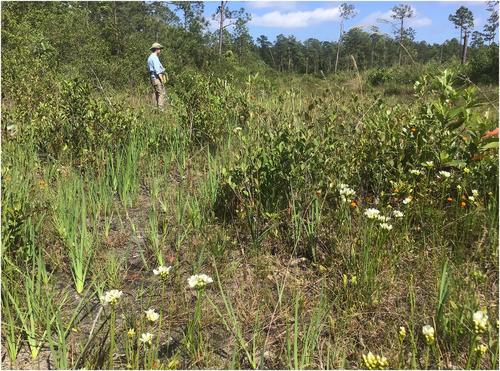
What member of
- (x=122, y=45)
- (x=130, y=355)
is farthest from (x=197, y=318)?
(x=122, y=45)

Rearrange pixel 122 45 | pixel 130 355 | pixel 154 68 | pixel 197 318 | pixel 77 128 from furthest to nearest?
pixel 122 45 → pixel 154 68 → pixel 77 128 → pixel 197 318 → pixel 130 355

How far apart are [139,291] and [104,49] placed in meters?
15.7

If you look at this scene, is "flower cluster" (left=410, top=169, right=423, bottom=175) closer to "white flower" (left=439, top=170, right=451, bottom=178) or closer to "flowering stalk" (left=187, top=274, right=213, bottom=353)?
"white flower" (left=439, top=170, right=451, bottom=178)

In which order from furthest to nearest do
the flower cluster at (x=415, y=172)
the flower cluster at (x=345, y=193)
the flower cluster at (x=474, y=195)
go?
the flower cluster at (x=415, y=172) → the flower cluster at (x=345, y=193) → the flower cluster at (x=474, y=195)

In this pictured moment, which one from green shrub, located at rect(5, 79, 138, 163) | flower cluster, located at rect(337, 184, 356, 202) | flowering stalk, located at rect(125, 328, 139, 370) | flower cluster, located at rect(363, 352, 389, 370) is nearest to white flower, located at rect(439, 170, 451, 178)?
flower cluster, located at rect(337, 184, 356, 202)

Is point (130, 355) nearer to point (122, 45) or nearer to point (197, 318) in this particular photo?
point (197, 318)

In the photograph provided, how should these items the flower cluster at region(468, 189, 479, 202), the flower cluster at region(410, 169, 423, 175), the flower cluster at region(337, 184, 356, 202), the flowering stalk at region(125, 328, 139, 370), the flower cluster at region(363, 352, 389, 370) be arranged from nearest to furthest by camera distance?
1. the flower cluster at region(363, 352, 389, 370)
2. the flowering stalk at region(125, 328, 139, 370)
3. the flower cluster at region(468, 189, 479, 202)
4. the flower cluster at region(337, 184, 356, 202)
5. the flower cluster at region(410, 169, 423, 175)

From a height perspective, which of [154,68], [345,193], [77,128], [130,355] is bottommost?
[130,355]

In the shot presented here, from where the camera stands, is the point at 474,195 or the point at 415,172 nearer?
the point at 474,195


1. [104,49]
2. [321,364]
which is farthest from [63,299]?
[104,49]

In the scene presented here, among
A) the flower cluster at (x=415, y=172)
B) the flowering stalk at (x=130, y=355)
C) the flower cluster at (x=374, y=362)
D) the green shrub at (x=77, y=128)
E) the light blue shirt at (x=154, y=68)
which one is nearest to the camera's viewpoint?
the flower cluster at (x=374, y=362)

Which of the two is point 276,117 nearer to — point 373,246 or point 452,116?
point 452,116

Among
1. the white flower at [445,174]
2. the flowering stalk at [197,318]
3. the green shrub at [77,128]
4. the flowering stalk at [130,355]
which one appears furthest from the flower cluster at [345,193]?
the green shrub at [77,128]

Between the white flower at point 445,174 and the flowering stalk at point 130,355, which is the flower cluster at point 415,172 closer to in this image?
the white flower at point 445,174
